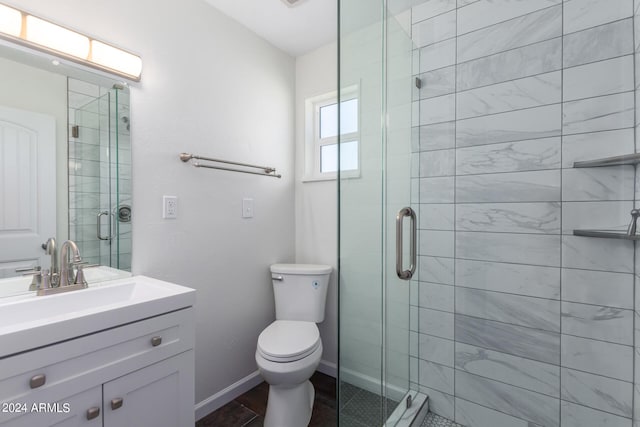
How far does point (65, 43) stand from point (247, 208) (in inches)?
44.6

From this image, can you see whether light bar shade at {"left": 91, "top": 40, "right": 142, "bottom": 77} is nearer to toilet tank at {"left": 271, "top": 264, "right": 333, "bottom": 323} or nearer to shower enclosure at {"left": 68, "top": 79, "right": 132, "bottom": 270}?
shower enclosure at {"left": 68, "top": 79, "right": 132, "bottom": 270}

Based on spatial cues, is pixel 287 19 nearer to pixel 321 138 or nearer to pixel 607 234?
pixel 321 138

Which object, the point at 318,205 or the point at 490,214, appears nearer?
the point at 490,214

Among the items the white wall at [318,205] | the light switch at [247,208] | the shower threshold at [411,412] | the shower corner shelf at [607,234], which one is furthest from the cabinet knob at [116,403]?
Result: the shower corner shelf at [607,234]

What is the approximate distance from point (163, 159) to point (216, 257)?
2.01 ft

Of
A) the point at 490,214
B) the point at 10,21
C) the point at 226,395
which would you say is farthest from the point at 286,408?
the point at 10,21

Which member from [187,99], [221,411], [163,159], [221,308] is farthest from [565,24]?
[221,411]

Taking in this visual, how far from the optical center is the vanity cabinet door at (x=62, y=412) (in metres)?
0.81

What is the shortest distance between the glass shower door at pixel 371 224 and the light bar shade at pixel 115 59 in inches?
39.2

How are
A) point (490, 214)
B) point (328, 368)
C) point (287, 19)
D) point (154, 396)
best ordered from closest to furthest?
point (154, 396), point (490, 214), point (287, 19), point (328, 368)

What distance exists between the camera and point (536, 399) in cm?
138

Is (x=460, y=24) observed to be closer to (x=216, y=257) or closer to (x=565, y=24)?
(x=565, y=24)

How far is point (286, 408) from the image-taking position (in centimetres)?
154

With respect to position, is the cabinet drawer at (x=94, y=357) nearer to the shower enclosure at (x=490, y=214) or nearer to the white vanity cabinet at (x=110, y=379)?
the white vanity cabinet at (x=110, y=379)
